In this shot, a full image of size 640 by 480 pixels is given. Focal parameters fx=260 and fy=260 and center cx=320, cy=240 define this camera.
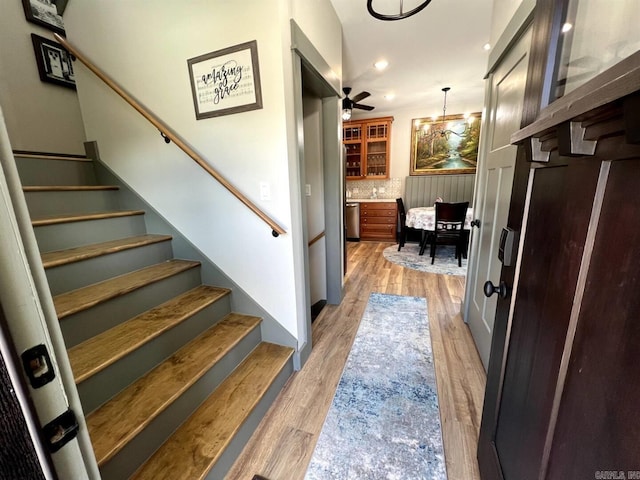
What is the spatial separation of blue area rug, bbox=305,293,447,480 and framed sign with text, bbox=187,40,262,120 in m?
1.82

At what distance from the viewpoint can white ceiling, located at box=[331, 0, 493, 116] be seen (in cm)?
227

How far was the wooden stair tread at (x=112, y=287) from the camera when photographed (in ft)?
4.09

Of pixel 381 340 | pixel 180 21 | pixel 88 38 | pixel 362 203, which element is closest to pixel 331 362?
pixel 381 340

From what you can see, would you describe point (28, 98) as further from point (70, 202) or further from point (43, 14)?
point (70, 202)

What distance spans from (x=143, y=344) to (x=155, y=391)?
0.23 metres

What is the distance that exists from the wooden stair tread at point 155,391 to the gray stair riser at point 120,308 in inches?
13.2

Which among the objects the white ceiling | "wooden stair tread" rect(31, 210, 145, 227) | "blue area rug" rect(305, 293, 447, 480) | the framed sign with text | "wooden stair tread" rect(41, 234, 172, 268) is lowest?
"blue area rug" rect(305, 293, 447, 480)

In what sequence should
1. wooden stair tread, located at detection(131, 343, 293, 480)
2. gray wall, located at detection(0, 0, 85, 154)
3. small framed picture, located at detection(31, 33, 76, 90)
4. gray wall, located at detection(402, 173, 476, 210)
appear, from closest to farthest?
wooden stair tread, located at detection(131, 343, 293, 480) → gray wall, located at detection(0, 0, 85, 154) → small framed picture, located at detection(31, 33, 76, 90) → gray wall, located at detection(402, 173, 476, 210)

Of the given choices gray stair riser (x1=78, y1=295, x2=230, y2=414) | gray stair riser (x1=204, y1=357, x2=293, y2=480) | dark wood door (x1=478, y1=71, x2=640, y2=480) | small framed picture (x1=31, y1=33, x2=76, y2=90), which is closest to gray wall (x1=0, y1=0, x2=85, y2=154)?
small framed picture (x1=31, y1=33, x2=76, y2=90)

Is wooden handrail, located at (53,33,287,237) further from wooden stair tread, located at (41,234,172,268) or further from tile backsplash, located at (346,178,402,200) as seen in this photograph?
tile backsplash, located at (346,178,402,200)

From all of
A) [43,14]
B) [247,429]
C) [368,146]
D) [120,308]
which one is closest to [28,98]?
[43,14]

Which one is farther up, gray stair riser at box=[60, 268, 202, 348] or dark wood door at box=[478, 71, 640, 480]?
dark wood door at box=[478, 71, 640, 480]

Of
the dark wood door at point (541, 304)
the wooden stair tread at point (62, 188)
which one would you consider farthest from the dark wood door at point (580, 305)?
the wooden stair tread at point (62, 188)

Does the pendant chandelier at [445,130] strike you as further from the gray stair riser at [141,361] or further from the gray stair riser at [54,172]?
the gray stair riser at [54,172]
